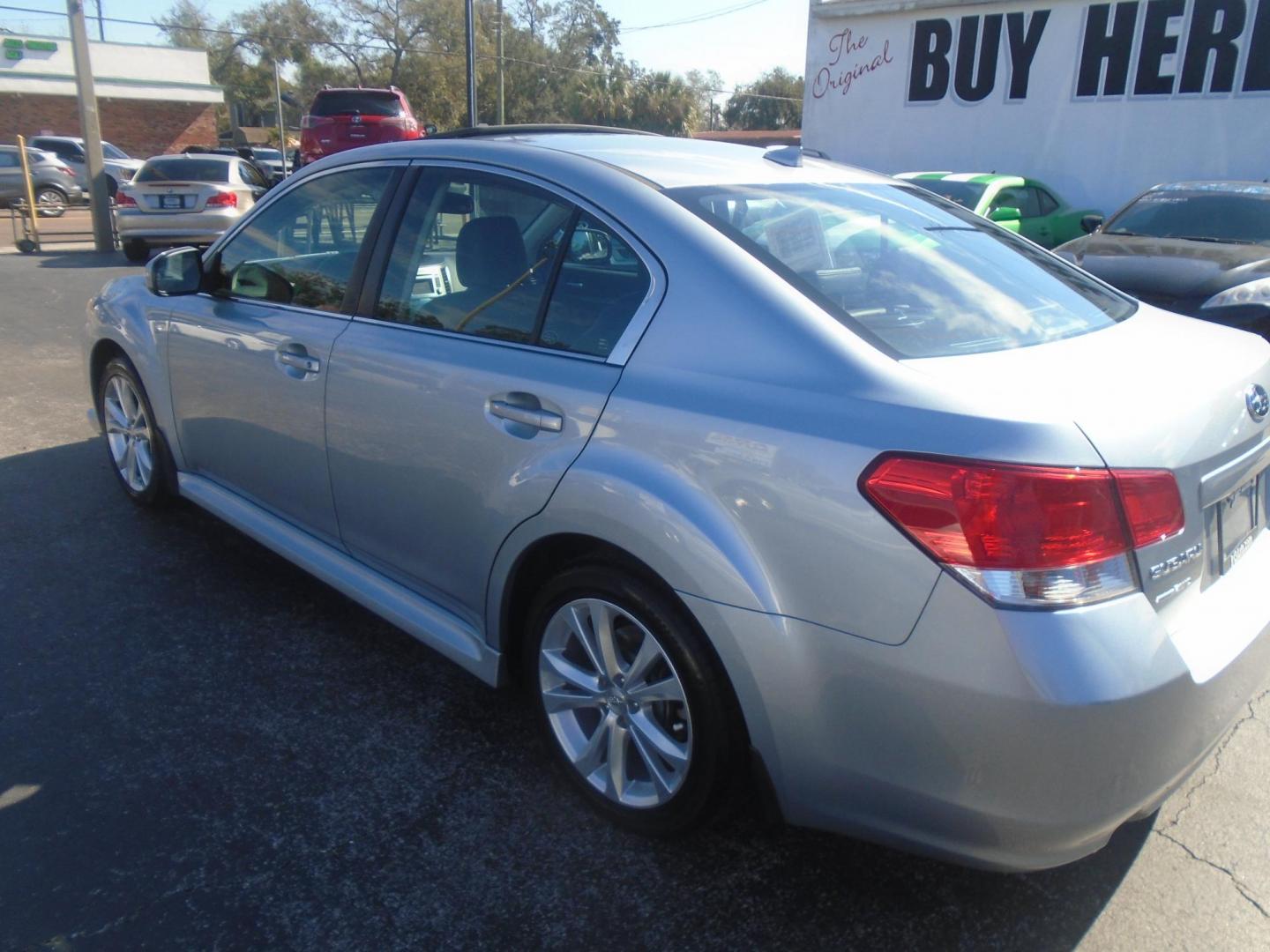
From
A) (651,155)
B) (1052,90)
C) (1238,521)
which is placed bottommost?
(1238,521)

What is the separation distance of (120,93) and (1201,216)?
42.4 metres

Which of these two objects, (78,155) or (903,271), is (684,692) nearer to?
(903,271)

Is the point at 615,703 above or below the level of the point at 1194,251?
below

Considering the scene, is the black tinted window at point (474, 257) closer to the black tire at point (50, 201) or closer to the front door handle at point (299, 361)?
the front door handle at point (299, 361)

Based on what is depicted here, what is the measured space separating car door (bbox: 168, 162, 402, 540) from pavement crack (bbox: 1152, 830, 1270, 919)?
2.65 metres

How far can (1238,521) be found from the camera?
233cm

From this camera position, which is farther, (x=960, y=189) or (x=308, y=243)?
(x=960, y=189)

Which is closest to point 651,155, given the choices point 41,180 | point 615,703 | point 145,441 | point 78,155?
point 615,703

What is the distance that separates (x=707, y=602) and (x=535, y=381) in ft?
2.50

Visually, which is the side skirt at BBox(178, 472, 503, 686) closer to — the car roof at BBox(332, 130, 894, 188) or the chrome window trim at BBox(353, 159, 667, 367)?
the chrome window trim at BBox(353, 159, 667, 367)

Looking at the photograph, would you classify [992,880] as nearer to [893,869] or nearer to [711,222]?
[893,869]

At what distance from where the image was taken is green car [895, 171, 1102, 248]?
39.0ft

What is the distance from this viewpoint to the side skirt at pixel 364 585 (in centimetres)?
290

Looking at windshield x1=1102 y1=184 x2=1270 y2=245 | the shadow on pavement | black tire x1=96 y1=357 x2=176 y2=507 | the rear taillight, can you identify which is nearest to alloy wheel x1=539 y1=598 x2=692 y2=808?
the shadow on pavement
